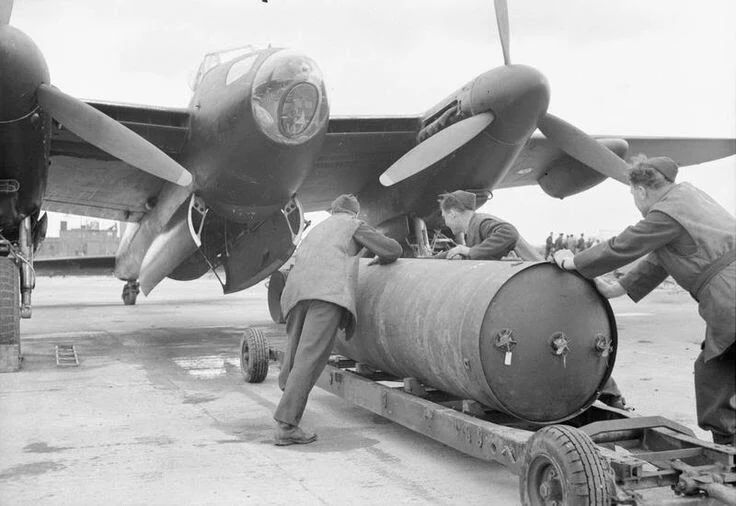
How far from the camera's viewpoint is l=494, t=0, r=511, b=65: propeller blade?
9.75m

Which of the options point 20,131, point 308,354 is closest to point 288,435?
point 308,354

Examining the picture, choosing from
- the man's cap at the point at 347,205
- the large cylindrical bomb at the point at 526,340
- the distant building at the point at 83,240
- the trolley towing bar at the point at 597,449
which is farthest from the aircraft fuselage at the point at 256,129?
the distant building at the point at 83,240

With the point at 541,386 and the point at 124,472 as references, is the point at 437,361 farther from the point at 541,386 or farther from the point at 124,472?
the point at 124,472

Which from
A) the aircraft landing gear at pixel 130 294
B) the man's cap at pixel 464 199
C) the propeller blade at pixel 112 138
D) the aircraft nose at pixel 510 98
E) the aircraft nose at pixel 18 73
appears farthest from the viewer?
the aircraft landing gear at pixel 130 294

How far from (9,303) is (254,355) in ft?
10.4

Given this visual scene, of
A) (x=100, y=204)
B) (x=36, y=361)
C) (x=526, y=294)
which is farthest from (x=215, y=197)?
(x=526, y=294)

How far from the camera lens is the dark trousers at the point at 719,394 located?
12.5 feet

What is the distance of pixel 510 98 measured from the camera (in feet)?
31.2

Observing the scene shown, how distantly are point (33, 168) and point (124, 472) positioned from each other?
205 inches

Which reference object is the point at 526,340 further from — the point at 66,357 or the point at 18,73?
the point at 66,357

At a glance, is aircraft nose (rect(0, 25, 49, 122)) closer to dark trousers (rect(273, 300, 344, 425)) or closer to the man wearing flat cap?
dark trousers (rect(273, 300, 344, 425))

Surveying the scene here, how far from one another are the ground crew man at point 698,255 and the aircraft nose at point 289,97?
5.50 m

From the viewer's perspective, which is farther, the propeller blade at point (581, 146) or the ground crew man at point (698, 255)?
the propeller blade at point (581, 146)

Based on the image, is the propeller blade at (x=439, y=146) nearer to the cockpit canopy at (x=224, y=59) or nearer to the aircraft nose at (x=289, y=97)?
the aircraft nose at (x=289, y=97)
